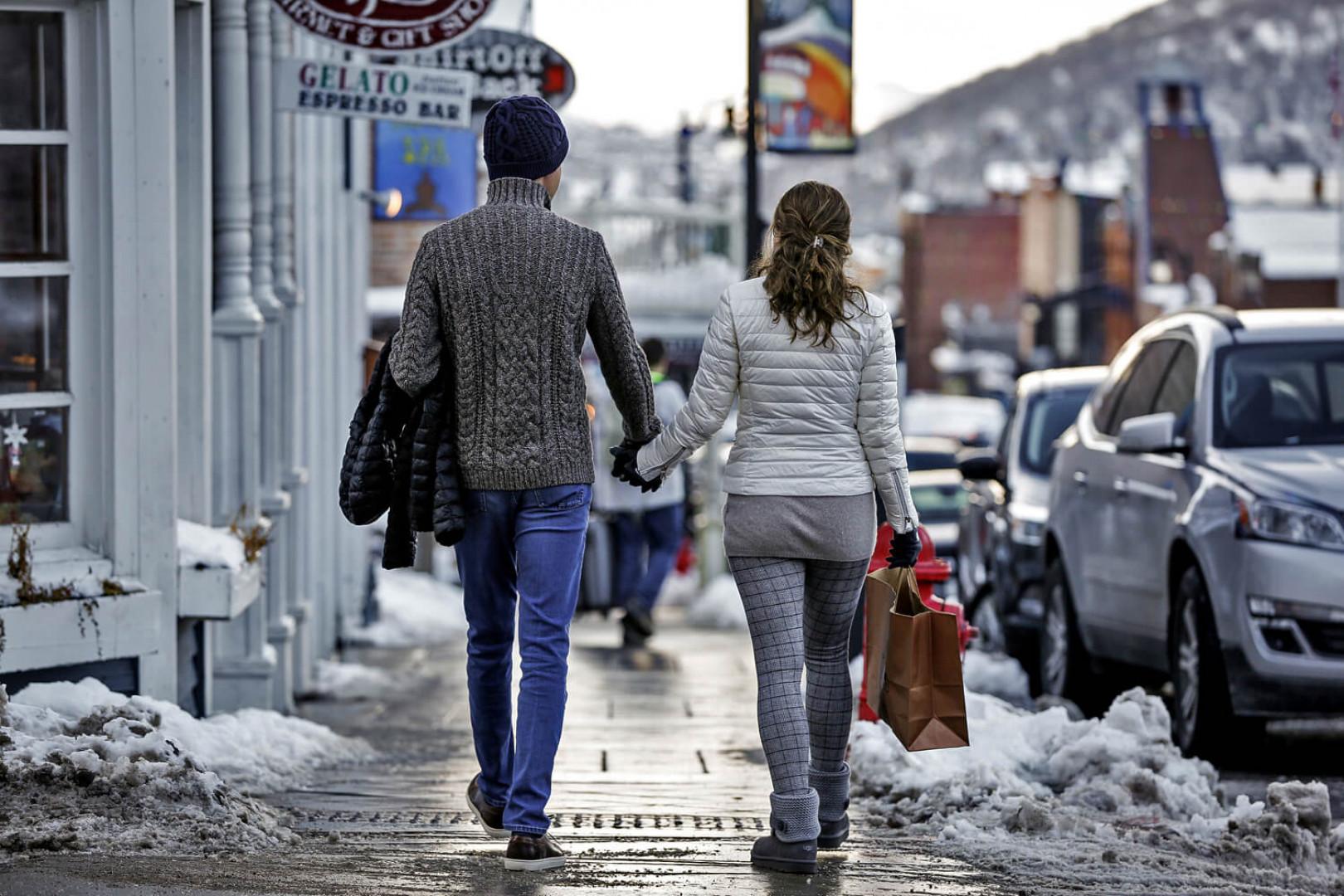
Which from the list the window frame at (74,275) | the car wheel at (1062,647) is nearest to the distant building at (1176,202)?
the car wheel at (1062,647)

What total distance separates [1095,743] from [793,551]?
6.71ft

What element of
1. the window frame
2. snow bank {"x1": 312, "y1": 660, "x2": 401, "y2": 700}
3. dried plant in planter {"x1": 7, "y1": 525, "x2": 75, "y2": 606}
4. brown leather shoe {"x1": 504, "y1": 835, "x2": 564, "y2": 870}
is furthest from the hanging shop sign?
brown leather shoe {"x1": 504, "y1": 835, "x2": 564, "y2": 870}

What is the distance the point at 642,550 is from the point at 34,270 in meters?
7.74

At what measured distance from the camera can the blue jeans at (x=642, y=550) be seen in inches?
561

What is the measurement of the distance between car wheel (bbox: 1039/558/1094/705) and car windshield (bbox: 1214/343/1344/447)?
1775 mm

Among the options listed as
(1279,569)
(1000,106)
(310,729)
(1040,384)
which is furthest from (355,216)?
(1000,106)

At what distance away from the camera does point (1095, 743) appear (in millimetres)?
7238

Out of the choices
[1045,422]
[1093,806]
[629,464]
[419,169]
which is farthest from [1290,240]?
[629,464]

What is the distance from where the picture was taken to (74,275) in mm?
7082

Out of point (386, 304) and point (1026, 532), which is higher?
point (386, 304)

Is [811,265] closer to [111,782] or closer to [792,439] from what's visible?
[792,439]

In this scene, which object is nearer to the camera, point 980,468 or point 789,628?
point 789,628

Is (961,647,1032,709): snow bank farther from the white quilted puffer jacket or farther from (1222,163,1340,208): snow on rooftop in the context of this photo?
(1222,163,1340,208): snow on rooftop

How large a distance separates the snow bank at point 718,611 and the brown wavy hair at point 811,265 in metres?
11.1
